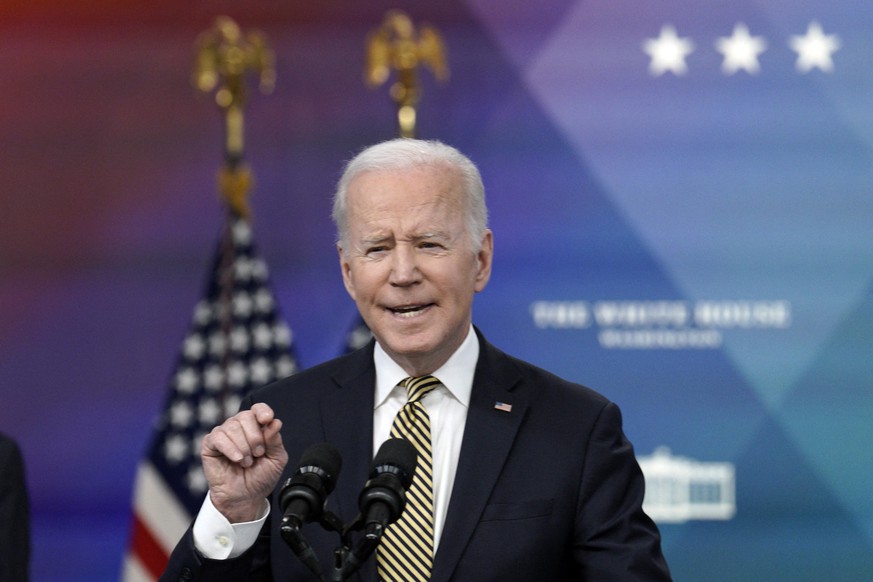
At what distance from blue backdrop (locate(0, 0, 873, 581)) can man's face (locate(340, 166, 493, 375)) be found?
2765 millimetres

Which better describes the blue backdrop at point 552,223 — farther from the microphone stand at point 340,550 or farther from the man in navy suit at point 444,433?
the microphone stand at point 340,550

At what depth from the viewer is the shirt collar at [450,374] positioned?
7.96ft

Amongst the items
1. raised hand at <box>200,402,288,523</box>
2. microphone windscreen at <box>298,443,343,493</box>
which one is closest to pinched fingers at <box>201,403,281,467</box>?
raised hand at <box>200,402,288,523</box>

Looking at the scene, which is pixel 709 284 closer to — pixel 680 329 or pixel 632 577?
pixel 680 329

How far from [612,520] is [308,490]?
729 mm

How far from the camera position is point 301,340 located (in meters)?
5.22

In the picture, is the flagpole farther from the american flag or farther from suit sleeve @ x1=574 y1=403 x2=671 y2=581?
suit sleeve @ x1=574 y1=403 x2=671 y2=581

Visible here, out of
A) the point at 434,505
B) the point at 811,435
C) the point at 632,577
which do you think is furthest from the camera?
the point at 811,435

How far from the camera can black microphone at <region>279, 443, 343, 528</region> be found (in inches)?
67.8

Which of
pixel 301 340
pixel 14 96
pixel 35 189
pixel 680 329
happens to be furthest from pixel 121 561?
pixel 680 329

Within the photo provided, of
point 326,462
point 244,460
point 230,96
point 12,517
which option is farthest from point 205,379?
point 326,462

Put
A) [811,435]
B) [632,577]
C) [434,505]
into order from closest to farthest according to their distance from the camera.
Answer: [632,577] → [434,505] → [811,435]

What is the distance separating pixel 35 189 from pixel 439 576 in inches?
144

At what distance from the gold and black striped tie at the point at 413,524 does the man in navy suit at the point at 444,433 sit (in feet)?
0.07
